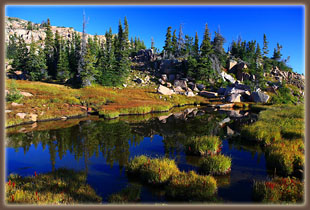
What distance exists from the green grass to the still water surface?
0.70 meters

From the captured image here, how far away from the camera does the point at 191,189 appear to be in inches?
311

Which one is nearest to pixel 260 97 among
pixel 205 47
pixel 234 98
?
pixel 234 98

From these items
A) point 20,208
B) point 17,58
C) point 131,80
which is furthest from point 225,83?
point 17,58

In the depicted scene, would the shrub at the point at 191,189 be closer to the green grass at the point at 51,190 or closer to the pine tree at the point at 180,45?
the green grass at the point at 51,190

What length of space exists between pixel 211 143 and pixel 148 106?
25.9 m

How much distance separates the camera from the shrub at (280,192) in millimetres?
7184

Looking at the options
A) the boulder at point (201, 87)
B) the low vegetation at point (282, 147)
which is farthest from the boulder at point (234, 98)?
the low vegetation at point (282, 147)

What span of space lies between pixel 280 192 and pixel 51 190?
10.2 metres

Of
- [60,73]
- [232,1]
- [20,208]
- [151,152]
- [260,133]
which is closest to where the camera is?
[20,208]

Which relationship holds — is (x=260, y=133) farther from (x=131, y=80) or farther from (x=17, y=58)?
(x=17, y=58)

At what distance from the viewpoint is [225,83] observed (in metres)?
71.4

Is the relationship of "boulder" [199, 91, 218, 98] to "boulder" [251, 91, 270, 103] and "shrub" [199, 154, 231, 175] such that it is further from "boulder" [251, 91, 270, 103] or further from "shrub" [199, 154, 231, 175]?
"shrub" [199, 154, 231, 175]

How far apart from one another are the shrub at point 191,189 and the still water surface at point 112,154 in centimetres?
59

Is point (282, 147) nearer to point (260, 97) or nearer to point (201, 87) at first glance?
point (260, 97)
